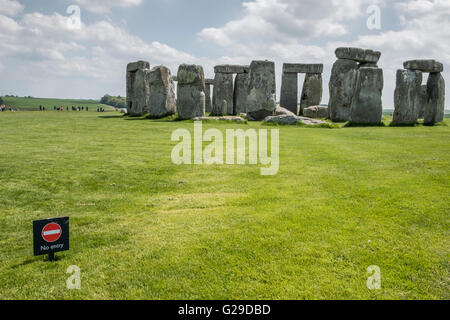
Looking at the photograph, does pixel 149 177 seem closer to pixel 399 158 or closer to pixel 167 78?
pixel 399 158

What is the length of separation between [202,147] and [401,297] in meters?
6.55

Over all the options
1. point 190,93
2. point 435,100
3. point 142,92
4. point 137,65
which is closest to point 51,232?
point 190,93

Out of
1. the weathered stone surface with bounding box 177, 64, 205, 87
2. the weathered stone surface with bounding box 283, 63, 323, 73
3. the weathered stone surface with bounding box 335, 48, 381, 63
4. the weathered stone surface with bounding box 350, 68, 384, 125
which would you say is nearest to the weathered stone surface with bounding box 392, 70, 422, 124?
the weathered stone surface with bounding box 350, 68, 384, 125

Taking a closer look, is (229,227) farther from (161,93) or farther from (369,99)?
(161,93)

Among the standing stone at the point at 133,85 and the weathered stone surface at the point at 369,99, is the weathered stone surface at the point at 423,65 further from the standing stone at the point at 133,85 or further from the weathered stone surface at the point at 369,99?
the standing stone at the point at 133,85

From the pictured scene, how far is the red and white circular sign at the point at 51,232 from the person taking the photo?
3053 mm

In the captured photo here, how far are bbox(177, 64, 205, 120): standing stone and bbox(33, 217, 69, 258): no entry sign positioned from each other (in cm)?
1437

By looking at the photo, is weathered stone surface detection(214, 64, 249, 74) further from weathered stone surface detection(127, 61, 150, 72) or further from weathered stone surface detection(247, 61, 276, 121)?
weathered stone surface detection(247, 61, 276, 121)

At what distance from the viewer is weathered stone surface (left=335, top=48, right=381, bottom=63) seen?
19281mm

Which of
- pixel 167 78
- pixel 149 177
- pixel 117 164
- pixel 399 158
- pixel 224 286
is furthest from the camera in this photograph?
pixel 167 78

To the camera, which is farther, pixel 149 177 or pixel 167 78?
pixel 167 78

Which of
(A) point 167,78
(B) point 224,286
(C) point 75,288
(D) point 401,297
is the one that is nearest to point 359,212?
→ (D) point 401,297

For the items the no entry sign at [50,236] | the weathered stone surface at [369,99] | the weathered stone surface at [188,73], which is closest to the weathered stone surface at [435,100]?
the weathered stone surface at [369,99]
